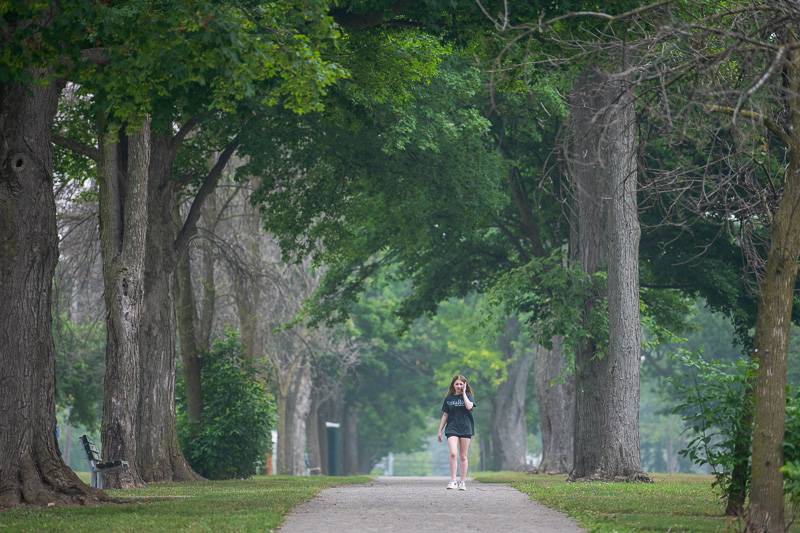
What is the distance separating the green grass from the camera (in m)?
13.0

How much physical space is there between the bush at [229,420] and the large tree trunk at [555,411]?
9938 mm

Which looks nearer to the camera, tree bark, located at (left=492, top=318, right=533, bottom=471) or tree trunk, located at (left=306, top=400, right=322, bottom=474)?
tree trunk, located at (left=306, top=400, right=322, bottom=474)

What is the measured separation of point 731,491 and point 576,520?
5.21 ft

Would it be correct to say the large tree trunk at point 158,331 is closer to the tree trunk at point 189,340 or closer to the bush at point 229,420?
the bush at point 229,420

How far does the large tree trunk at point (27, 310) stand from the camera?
16109mm

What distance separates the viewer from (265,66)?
596 inches

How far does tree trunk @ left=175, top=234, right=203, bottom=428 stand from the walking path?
470 inches

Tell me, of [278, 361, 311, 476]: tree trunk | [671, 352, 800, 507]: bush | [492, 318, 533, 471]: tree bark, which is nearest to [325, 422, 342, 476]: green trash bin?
[278, 361, 311, 476]: tree trunk

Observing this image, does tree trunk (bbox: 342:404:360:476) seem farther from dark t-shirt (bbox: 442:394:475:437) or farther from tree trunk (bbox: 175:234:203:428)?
dark t-shirt (bbox: 442:394:475:437)

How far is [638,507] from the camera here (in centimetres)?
1634

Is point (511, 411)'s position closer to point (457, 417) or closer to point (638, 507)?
point (457, 417)

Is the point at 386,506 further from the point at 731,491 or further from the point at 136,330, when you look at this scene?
the point at 136,330

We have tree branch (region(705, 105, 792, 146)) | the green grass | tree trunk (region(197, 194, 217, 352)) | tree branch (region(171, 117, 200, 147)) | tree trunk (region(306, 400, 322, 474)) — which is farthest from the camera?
tree trunk (region(306, 400, 322, 474))

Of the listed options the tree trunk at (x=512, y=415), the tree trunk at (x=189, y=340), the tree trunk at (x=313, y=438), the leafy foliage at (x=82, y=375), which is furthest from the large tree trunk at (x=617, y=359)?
the tree trunk at (x=512, y=415)
